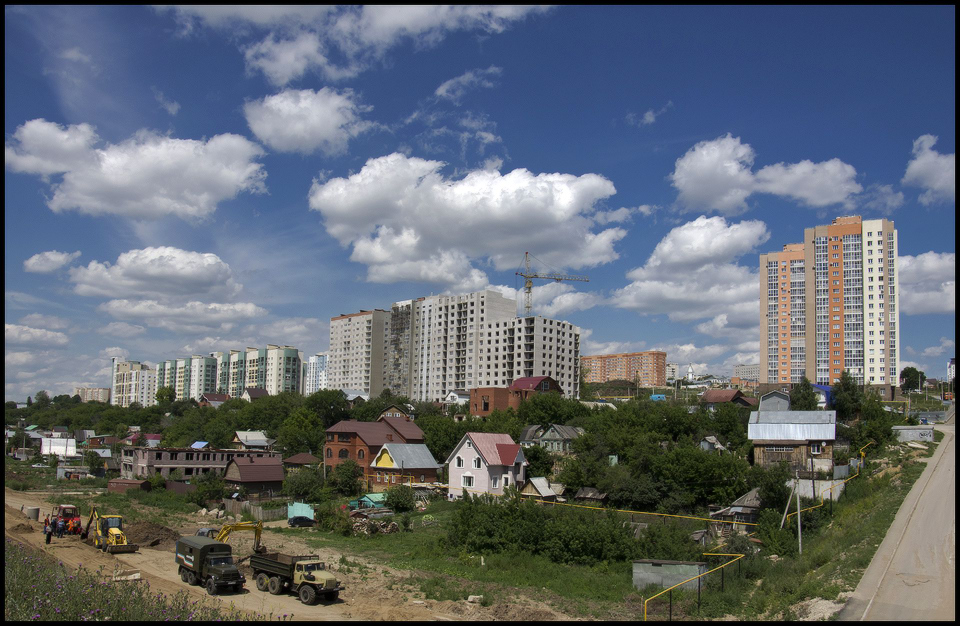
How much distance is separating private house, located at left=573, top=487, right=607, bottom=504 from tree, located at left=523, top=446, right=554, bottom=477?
10.6 metres

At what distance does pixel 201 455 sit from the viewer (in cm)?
6912

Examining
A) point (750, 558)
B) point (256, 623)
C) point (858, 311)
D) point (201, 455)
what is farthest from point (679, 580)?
point (858, 311)

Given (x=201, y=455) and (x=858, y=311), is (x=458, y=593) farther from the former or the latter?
(x=858, y=311)

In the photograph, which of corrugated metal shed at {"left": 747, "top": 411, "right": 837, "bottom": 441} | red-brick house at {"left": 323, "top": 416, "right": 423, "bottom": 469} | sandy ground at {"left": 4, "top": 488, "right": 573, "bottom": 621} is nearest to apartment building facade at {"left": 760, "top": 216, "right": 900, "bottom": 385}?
corrugated metal shed at {"left": 747, "top": 411, "right": 837, "bottom": 441}

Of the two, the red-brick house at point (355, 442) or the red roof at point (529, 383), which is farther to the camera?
the red roof at point (529, 383)

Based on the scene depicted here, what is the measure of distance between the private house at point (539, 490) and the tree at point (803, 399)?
115ft

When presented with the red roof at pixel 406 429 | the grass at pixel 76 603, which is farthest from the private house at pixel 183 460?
the grass at pixel 76 603

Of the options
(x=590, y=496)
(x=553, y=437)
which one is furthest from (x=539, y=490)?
(x=553, y=437)

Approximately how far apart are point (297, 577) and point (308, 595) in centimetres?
→ 99

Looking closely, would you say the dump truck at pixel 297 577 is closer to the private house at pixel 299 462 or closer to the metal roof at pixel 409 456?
the metal roof at pixel 409 456

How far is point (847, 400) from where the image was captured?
6950 centimetres

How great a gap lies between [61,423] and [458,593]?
16611 centimetres

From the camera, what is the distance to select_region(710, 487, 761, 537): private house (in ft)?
127

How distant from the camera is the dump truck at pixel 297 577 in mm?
25906
